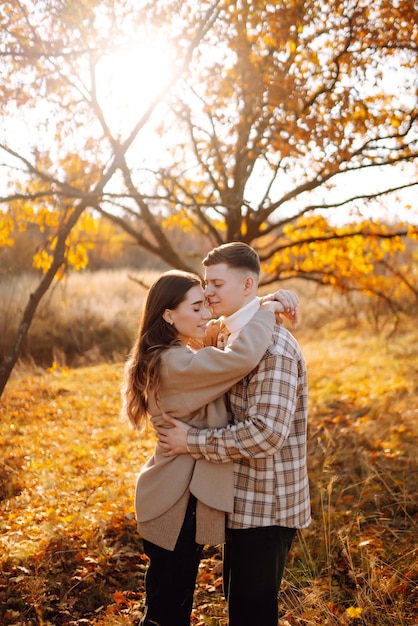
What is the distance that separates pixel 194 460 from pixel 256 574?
1.69 feet

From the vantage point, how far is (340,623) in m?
3.01

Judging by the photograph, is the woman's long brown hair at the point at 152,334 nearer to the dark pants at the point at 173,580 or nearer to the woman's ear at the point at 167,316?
the woman's ear at the point at 167,316

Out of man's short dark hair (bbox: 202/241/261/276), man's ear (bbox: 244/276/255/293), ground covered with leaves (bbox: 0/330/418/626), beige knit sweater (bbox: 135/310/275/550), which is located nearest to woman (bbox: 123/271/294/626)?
beige knit sweater (bbox: 135/310/275/550)

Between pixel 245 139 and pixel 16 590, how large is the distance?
501cm

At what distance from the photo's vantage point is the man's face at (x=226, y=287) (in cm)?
256

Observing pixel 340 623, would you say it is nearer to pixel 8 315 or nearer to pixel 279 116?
pixel 279 116

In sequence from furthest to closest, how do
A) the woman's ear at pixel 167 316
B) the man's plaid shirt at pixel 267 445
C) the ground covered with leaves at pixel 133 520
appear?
the ground covered with leaves at pixel 133 520, the woman's ear at pixel 167 316, the man's plaid shirt at pixel 267 445

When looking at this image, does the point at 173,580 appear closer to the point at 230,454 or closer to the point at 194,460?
the point at 194,460

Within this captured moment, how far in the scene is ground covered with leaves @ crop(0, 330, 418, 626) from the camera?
340cm

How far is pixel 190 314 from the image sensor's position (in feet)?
8.62

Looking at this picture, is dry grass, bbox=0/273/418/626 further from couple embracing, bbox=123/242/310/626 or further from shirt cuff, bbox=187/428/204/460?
shirt cuff, bbox=187/428/204/460

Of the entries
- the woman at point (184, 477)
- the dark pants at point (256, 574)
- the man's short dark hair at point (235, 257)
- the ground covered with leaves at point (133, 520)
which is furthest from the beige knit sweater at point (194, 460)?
the ground covered with leaves at point (133, 520)

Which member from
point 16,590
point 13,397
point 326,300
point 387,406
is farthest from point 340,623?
point 326,300

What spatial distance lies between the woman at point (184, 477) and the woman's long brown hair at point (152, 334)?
0.04ft
